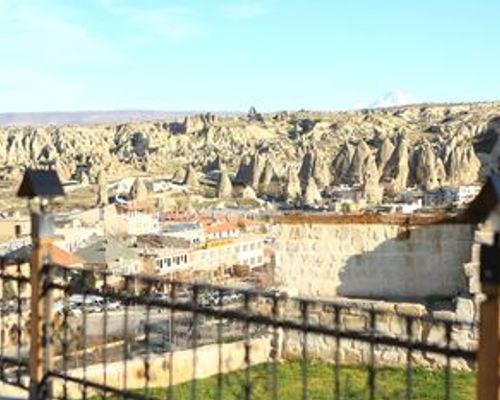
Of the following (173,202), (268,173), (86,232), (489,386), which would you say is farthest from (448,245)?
(268,173)

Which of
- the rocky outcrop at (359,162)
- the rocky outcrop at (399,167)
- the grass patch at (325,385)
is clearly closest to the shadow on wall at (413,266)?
the grass patch at (325,385)

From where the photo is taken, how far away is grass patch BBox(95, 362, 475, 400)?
10.8 meters

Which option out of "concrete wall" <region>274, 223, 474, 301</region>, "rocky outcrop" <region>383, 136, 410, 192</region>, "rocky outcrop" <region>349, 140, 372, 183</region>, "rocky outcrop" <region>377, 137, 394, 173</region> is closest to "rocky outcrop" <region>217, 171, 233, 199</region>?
"rocky outcrop" <region>349, 140, 372, 183</region>

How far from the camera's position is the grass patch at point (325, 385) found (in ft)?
35.3

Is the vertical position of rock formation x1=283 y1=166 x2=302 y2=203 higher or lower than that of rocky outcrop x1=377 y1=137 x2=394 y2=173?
lower

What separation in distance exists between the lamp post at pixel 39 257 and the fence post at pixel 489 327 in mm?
3678

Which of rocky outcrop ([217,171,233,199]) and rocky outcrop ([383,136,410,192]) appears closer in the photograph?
rocky outcrop ([383,136,410,192])

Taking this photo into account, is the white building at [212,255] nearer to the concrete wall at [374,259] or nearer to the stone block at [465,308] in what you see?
the concrete wall at [374,259]

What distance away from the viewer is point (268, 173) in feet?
431

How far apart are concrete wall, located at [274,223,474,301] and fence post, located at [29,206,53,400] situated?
858 centimetres

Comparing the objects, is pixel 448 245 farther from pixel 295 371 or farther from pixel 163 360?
pixel 163 360

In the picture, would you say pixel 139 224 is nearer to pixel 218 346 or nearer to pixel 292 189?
Answer: pixel 292 189

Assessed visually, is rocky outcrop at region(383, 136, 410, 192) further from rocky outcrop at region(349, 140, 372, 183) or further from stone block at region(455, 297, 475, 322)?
stone block at region(455, 297, 475, 322)

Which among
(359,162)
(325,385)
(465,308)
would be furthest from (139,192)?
(325,385)
